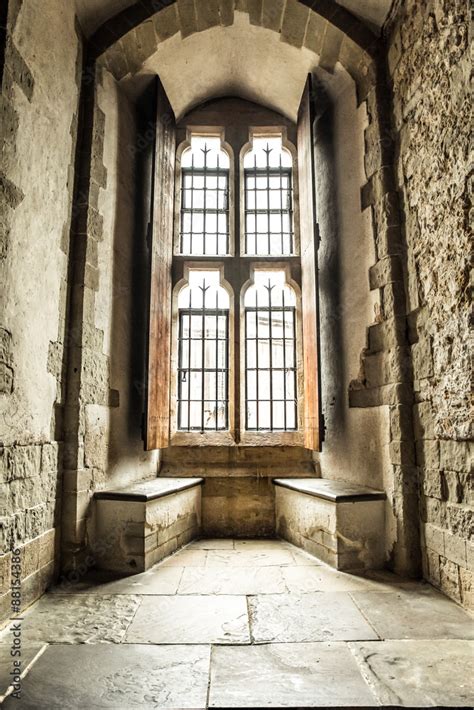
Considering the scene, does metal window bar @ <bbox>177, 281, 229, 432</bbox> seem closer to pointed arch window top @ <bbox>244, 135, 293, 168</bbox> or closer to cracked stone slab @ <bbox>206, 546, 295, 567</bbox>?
cracked stone slab @ <bbox>206, 546, 295, 567</bbox>

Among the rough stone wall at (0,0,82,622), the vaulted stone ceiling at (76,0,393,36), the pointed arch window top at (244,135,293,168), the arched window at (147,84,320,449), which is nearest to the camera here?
the rough stone wall at (0,0,82,622)

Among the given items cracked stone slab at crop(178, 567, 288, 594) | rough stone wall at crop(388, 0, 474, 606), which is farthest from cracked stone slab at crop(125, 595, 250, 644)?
rough stone wall at crop(388, 0, 474, 606)

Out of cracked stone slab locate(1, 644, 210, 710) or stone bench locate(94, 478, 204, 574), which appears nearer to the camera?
cracked stone slab locate(1, 644, 210, 710)

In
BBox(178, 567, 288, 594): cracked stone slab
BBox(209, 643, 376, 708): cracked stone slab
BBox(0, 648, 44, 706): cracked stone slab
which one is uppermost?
BBox(0, 648, 44, 706): cracked stone slab

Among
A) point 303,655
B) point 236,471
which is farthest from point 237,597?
point 236,471

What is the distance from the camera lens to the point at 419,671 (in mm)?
1742

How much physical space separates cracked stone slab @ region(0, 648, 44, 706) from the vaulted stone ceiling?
3.99 meters

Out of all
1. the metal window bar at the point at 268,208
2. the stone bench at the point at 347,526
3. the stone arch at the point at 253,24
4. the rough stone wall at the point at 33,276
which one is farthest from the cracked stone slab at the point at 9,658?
the stone arch at the point at 253,24

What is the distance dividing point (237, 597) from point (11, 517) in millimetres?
1295

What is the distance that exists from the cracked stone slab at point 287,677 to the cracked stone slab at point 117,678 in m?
0.08

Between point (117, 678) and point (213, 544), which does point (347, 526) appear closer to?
point (213, 544)

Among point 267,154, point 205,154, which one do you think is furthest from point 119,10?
point 267,154

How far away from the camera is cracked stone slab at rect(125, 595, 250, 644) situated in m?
2.04

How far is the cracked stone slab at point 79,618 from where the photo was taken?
2051 millimetres
